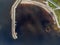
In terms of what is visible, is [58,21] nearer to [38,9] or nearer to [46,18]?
[46,18]

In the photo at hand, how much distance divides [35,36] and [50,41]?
33 cm

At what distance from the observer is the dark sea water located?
127 inches

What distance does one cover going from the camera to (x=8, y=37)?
3.23m

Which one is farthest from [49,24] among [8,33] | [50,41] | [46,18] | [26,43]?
[8,33]

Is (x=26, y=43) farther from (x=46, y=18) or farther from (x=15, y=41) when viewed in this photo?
(x=46, y=18)

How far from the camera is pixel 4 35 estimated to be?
3246 mm

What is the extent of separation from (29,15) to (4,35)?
2.16ft

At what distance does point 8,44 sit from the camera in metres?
3.23

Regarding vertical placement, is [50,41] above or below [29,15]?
below

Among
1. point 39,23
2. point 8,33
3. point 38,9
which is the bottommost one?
point 8,33

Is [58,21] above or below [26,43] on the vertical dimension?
above

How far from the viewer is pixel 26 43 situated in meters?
3.25

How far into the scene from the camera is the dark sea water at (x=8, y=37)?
3.23m

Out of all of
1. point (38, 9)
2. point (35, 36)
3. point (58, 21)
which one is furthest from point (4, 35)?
point (58, 21)
